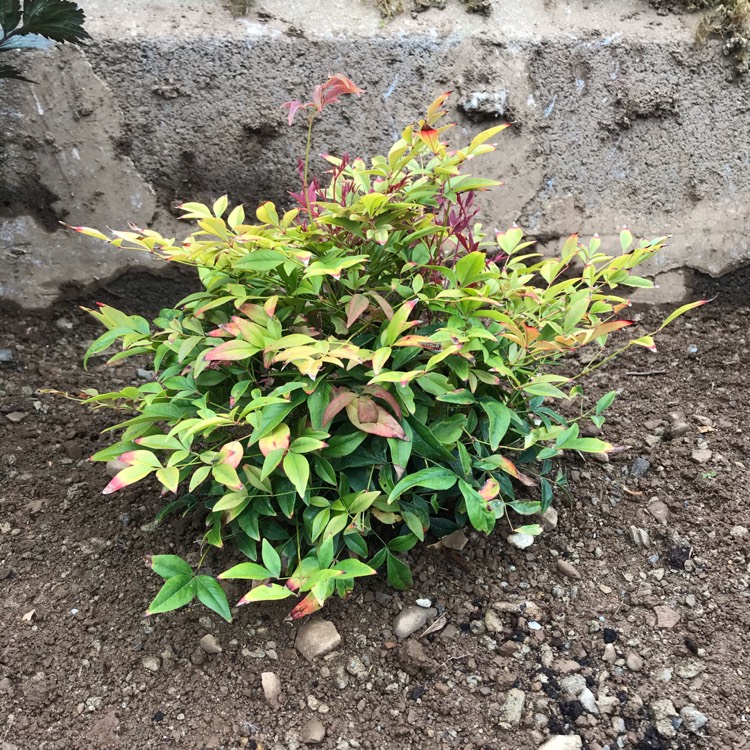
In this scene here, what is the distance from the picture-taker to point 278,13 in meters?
1.92

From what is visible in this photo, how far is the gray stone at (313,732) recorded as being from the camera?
108 cm

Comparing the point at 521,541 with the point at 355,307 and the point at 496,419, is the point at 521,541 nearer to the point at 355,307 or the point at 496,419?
the point at 496,419

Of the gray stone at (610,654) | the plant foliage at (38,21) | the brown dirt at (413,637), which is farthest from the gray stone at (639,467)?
the plant foliage at (38,21)

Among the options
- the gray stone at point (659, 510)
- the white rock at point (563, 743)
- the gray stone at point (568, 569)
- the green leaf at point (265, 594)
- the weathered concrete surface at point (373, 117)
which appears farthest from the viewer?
the weathered concrete surface at point (373, 117)

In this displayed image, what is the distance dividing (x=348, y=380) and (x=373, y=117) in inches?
45.8

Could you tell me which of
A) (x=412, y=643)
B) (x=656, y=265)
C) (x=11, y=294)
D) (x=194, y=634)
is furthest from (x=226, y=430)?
(x=656, y=265)

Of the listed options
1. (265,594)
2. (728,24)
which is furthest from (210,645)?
(728,24)

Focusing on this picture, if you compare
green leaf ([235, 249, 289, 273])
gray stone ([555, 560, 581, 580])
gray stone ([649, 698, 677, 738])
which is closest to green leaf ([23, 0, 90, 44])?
green leaf ([235, 249, 289, 273])

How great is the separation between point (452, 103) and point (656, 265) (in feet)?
2.94

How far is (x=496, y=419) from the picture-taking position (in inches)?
46.5

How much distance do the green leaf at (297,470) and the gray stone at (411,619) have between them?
1.36 ft

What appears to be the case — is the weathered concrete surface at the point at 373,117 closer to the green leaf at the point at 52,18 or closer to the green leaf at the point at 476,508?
the green leaf at the point at 52,18

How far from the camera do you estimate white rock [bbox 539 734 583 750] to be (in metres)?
1.06

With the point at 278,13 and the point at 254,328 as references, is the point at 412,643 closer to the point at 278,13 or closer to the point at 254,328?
the point at 254,328
